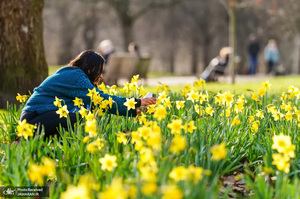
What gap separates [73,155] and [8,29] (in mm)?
4072

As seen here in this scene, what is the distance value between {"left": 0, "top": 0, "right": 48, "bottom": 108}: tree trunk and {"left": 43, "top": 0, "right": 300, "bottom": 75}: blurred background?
15027mm

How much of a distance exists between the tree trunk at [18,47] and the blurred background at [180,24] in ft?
49.3

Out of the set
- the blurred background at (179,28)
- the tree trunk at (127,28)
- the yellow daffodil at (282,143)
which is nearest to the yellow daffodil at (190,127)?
the yellow daffodil at (282,143)

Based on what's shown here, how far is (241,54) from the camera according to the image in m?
26.0

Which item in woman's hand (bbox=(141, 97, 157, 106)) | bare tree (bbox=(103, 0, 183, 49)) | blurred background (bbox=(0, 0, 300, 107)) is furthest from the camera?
blurred background (bbox=(0, 0, 300, 107))

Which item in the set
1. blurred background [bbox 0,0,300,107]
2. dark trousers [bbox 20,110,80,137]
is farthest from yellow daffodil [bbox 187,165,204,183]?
blurred background [bbox 0,0,300,107]

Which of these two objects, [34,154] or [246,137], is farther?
[246,137]

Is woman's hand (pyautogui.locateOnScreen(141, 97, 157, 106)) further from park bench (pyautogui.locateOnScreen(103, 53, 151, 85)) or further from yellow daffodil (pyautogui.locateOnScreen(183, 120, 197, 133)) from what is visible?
park bench (pyautogui.locateOnScreen(103, 53, 151, 85))

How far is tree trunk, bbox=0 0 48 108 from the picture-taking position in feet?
20.9

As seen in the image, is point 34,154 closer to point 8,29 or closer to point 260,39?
point 8,29

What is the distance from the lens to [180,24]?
84.2 feet

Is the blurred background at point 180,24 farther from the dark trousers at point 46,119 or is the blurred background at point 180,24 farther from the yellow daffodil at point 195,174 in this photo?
the yellow daffodil at point 195,174

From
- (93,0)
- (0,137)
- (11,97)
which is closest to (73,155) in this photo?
(0,137)

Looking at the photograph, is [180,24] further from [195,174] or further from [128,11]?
[195,174]
